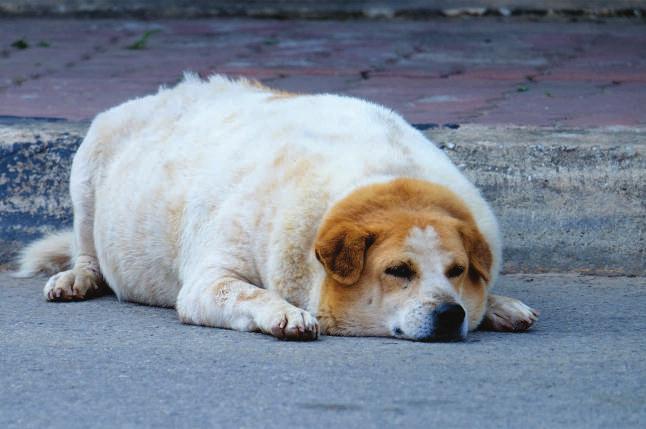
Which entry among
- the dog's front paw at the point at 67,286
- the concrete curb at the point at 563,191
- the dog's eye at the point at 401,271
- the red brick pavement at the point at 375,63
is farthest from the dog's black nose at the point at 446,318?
the red brick pavement at the point at 375,63

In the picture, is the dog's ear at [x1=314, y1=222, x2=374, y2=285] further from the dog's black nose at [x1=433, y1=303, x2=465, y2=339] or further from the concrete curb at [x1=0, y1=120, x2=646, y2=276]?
the concrete curb at [x1=0, y1=120, x2=646, y2=276]

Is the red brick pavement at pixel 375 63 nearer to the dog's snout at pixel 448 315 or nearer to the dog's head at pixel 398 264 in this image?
the dog's head at pixel 398 264

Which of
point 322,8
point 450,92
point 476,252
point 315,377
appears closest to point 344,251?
point 476,252

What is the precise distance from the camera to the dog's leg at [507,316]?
3969 mm

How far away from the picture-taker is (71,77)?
6.98 m

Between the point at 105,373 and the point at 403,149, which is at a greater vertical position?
the point at 403,149

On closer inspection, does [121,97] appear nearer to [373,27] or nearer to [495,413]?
[373,27]

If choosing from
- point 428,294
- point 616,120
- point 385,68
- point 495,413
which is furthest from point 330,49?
point 495,413

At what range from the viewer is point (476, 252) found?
3.88 m

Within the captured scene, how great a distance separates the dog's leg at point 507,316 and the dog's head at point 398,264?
130 mm

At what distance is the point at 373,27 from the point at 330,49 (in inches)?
32.3

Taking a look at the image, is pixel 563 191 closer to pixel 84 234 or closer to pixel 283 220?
pixel 283 220

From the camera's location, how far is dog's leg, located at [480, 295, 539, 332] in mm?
3969

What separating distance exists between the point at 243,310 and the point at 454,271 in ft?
2.12
